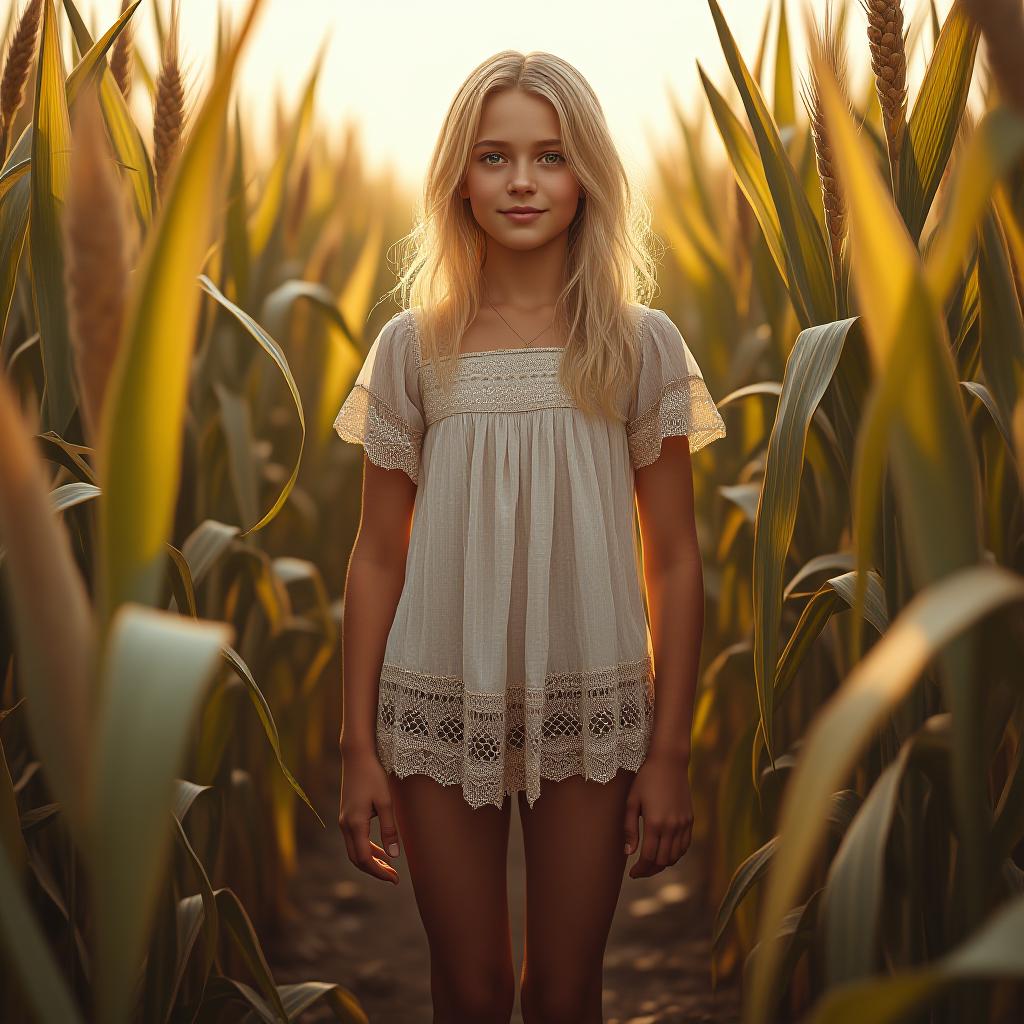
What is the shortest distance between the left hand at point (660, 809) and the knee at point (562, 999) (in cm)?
13

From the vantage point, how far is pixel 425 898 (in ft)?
3.52

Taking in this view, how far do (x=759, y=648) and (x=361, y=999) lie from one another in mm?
1253

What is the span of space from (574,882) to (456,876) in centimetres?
12

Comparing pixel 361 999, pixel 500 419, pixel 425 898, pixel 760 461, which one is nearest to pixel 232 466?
pixel 500 419

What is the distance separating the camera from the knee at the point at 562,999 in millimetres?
1068

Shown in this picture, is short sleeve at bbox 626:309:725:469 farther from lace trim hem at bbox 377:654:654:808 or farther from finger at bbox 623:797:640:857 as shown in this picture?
finger at bbox 623:797:640:857

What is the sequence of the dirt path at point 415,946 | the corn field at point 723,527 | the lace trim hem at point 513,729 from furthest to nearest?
the dirt path at point 415,946, the lace trim hem at point 513,729, the corn field at point 723,527

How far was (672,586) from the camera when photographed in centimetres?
→ 110

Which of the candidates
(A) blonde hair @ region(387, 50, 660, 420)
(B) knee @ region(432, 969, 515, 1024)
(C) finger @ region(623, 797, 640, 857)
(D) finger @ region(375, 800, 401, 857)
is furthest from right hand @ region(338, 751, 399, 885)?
(A) blonde hair @ region(387, 50, 660, 420)

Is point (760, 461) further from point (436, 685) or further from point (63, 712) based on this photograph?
point (63, 712)

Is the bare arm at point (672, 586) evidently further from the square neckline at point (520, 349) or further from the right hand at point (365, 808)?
the right hand at point (365, 808)

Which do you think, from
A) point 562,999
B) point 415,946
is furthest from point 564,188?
point 415,946

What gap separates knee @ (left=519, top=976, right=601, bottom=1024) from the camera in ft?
3.51

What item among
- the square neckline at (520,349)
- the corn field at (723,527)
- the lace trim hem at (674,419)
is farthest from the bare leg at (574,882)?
the square neckline at (520,349)
